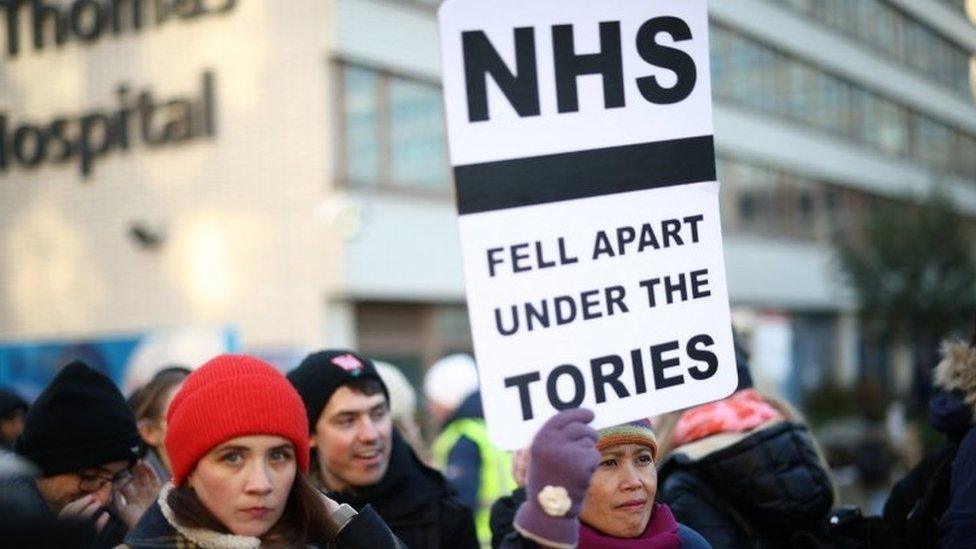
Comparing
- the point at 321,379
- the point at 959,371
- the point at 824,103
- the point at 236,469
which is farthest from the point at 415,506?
Answer: the point at 824,103

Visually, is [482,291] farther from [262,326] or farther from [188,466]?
[262,326]

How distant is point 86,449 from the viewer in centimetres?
388

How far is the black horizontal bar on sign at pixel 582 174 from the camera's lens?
2986mm

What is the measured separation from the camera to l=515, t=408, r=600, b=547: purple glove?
2.69 metres

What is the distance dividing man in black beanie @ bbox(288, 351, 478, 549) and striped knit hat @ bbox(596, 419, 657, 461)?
Result: 1315 millimetres

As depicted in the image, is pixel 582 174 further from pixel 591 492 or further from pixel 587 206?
pixel 591 492

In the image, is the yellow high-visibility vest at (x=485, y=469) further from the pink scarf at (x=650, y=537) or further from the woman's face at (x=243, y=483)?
the woman's face at (x=243, y=483)

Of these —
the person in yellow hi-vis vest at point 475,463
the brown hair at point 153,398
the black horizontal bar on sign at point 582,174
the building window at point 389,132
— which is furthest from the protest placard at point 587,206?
the building window at point 389,132

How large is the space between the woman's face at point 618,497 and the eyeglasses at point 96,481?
5.07ft

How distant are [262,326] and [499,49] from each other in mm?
15328

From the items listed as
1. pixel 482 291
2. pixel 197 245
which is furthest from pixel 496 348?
pixel 197 245

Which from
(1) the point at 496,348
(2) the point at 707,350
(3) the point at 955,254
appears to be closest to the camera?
(1) the point at 496,348

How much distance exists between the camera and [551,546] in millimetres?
2729

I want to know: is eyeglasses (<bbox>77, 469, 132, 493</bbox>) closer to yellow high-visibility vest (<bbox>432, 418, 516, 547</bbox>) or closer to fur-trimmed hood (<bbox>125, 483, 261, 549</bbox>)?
fur-trimmed hood (<bbox>125, 483, 261, 549</bbox>)
